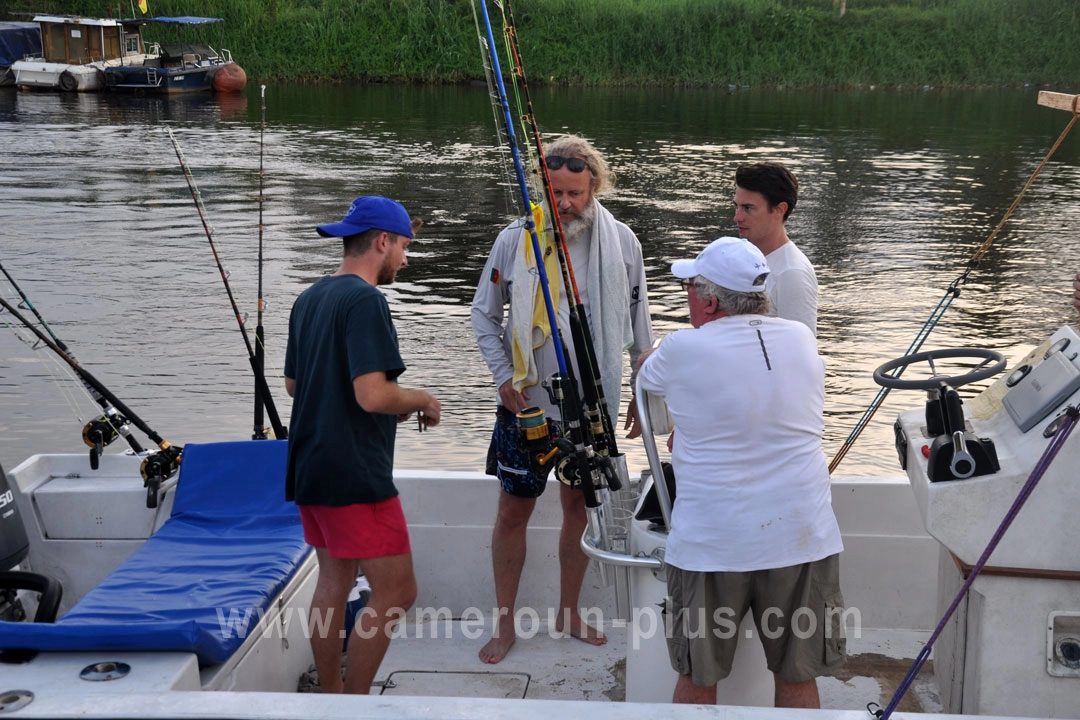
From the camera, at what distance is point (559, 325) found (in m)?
2.93

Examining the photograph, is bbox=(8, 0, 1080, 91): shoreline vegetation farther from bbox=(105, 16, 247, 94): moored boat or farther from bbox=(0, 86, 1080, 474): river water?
bbox=(0, 86, 1080, 474): river water

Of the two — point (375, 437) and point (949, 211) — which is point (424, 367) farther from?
point (949, 211)

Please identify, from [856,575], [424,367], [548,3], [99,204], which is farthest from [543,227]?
[548,3]

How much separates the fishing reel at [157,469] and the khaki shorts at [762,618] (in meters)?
1.60

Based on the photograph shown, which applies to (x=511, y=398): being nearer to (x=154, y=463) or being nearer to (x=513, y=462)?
(x=513, y=462)

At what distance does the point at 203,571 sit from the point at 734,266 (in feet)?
4.70

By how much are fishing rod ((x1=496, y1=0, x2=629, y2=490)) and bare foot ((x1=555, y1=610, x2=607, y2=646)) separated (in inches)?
21.3

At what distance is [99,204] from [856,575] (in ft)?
38.1

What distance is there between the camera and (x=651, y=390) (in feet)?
7.05

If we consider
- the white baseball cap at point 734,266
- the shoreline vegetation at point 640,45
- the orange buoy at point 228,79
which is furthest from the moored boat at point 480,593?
the shoreline vegetation at point 640,45

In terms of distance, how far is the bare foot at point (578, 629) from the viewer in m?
3.08

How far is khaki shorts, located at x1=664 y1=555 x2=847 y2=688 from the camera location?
208 centimetres

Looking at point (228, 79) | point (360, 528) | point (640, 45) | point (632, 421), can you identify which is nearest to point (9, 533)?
point (360, 528)

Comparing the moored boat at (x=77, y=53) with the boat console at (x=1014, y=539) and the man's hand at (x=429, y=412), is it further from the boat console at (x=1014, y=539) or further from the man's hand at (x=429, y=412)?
the boat console at (x=1014, y=539)
